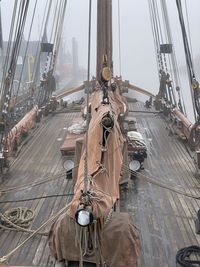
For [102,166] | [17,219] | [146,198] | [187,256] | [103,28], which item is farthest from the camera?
[103,28]

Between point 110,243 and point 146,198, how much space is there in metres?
3.16

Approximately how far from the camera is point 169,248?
4.80 meters

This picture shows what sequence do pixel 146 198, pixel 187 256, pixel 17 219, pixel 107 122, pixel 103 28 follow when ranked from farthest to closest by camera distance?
pixel 103 28 < pixel 146 198 < pixel 17 219 < pixel 187 256 < pixel 107 122

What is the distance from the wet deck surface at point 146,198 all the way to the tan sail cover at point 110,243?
113 centimetres

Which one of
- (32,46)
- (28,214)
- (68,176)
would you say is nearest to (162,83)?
(68,176)

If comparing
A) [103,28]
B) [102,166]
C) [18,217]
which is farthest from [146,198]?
[103,28]

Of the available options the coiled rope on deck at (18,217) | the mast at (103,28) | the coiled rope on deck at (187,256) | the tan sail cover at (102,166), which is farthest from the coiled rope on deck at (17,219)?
the mast at (103,28)

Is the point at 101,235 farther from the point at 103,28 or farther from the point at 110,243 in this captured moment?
the point at 103,28

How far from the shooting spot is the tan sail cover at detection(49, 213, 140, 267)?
3256 mm

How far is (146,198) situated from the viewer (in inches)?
251

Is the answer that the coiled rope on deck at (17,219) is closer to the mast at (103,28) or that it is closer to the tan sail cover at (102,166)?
the tan sail cover at (102,166)

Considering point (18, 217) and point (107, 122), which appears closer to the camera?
point (107, 122)

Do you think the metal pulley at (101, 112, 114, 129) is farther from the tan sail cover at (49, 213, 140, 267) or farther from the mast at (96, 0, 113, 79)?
the mast at (96, 0, 113, 79)

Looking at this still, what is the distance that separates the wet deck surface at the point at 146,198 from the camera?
4770 millimetres
